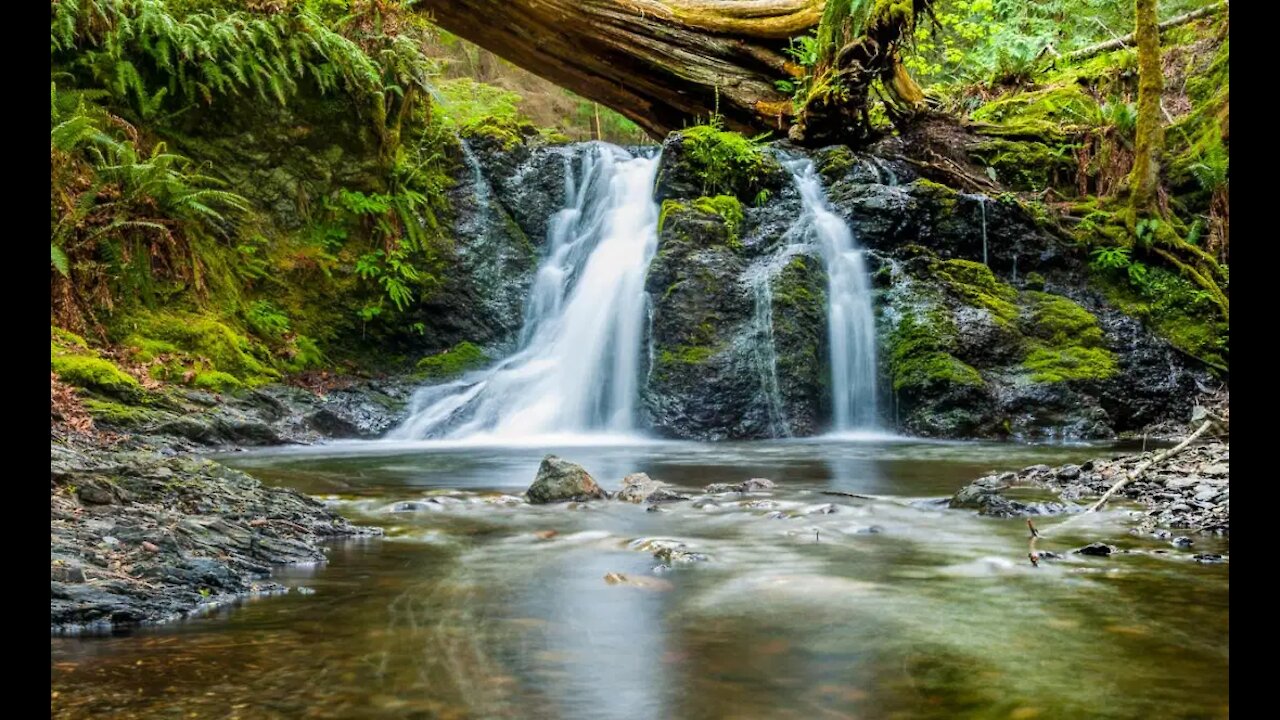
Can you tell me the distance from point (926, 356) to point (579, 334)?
3920 millimetres

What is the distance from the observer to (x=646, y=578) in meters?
3.29

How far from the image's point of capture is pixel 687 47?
12.2 meters

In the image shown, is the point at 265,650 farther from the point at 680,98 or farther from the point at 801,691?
the point at 680,98

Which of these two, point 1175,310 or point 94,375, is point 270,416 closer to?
point 94,375

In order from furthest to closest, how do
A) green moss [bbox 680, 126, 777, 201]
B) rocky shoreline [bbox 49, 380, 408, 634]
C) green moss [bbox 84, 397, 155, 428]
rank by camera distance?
green moss [bbox 680, 126, 777, 201] → green moss [bbox 84, 397, 155, 428] → rocky shoreline [bbox 49, 380, 408, 634]

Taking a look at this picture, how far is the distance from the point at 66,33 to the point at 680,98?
7.25 meters

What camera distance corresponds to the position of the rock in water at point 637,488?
16.9ft

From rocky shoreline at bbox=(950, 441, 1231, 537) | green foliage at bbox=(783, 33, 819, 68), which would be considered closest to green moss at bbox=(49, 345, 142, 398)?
rocky shoreline at bbox=(950, 441, 1231, 537)

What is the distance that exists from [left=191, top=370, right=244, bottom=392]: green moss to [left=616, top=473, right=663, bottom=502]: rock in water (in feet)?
15.9

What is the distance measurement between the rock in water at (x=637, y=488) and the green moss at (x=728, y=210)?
556cm

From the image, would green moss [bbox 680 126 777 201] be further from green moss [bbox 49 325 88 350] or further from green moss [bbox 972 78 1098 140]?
green moss [bbox 49 325 88 350]

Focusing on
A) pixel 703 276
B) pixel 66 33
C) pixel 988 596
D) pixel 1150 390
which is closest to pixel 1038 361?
pixel 1150 390

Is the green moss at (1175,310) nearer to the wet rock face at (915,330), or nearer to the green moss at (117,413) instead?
the wet rock face at (915,330)

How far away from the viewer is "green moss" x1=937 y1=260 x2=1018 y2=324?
1028cm
